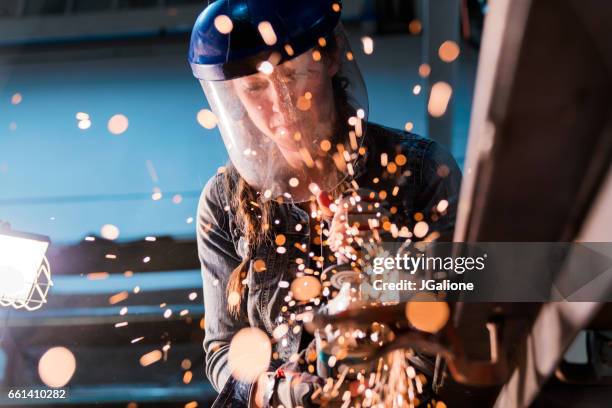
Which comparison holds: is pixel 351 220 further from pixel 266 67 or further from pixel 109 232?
pixel 109 232

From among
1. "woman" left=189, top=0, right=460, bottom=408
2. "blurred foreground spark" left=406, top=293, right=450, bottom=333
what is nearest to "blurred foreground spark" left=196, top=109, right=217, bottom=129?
"woman" left=189, top=0, right=460, bottom=408

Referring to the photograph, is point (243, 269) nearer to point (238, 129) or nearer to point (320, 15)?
point (238, 129)

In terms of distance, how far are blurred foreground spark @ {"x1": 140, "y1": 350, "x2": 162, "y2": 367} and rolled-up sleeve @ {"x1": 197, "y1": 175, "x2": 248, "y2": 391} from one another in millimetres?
243

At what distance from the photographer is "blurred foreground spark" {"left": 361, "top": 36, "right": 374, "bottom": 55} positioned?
105 cm

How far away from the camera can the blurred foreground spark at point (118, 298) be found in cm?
130

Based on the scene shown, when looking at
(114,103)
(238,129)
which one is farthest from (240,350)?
(114,103)

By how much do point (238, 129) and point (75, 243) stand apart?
44cm

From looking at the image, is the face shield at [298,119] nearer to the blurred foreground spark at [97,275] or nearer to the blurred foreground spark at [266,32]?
the blurred foreground spark at [266,32]

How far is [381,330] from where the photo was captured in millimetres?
746

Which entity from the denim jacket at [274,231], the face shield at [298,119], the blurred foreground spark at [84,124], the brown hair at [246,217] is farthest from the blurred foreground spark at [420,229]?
the blurred foreground spark at [84,124]

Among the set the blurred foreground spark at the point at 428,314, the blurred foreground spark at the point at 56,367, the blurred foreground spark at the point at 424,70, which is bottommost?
the blurred foreground spark at the point at 56,367

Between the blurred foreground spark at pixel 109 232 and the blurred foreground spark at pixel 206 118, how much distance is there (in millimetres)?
279

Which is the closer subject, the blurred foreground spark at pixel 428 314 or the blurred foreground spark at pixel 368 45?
the blurred foreground spark at pixel 428 314

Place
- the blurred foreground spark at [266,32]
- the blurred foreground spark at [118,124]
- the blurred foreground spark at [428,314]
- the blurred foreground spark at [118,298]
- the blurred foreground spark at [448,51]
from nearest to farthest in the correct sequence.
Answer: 1. the blurred foreground spark at [428,314]
2. the blurred foreground spark at [266,32]
3. the blurred foreground spark at [448,51]
4. the blurred foreground spark at [118,124]
5. the blurred foreground spark at [118,298]
